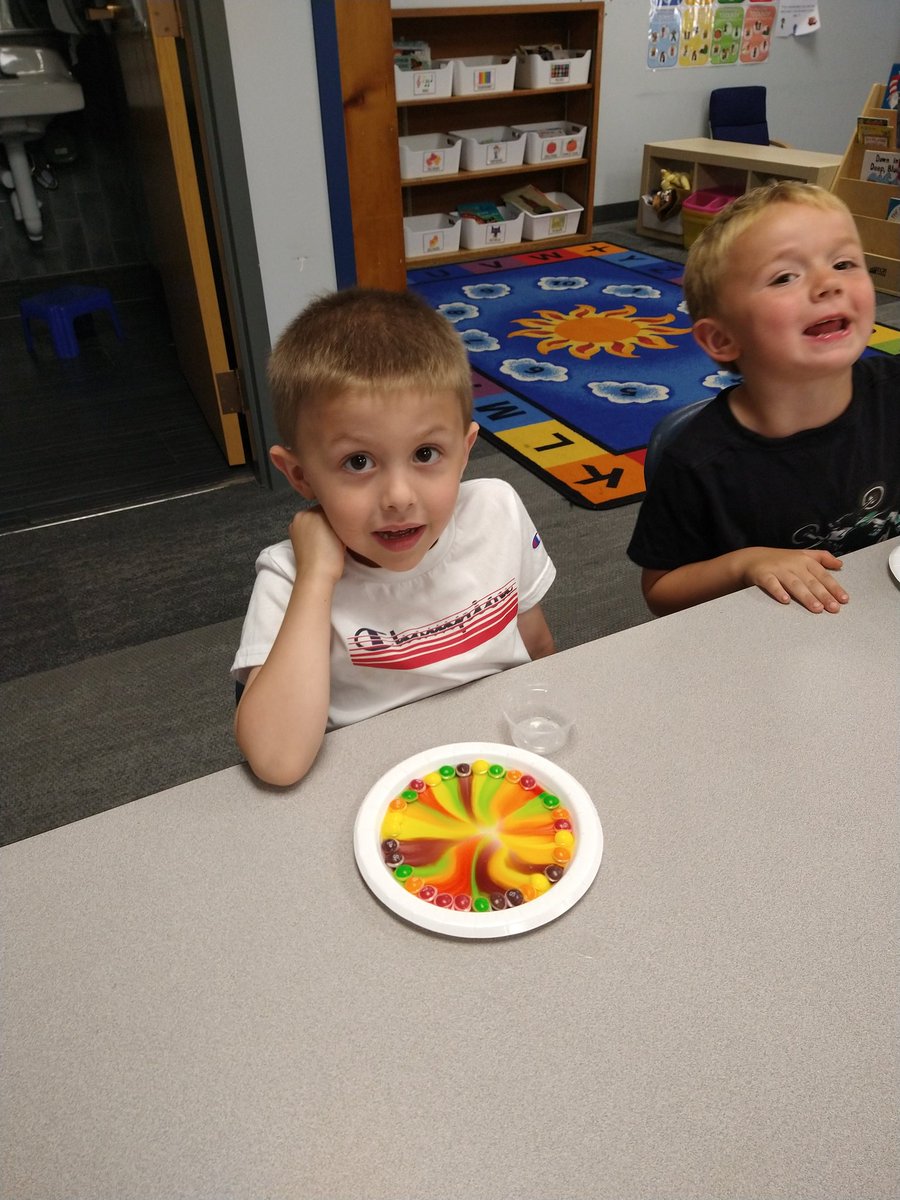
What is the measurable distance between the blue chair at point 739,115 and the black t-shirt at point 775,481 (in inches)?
181

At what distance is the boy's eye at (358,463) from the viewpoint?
0.76 m

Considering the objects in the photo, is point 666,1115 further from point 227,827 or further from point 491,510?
point 491,510

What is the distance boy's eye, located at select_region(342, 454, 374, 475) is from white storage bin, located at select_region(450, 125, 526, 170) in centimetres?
398

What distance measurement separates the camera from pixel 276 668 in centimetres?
75

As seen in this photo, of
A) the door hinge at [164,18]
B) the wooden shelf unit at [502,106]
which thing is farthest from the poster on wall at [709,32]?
the door hinge at [164,18]

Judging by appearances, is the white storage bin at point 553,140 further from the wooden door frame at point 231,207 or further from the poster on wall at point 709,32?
the wooden door frame at point 231,207

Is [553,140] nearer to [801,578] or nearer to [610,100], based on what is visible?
[610,100]

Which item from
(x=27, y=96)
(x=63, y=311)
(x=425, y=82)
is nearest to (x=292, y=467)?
(x=63, y=311)

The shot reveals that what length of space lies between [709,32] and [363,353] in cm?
524

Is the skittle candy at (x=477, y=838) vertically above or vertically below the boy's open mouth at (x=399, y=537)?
below

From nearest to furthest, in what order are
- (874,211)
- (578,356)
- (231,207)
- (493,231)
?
(231,207), (578,356), (874,211), (493,231)

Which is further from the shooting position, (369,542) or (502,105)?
(502,105)

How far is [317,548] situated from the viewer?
31.8 inches

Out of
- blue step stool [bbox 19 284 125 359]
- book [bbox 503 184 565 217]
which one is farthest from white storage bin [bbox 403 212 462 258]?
blue step stool [bbox 19 284 125 359]
